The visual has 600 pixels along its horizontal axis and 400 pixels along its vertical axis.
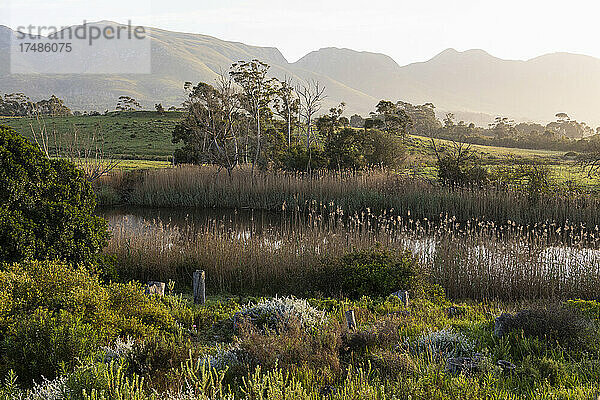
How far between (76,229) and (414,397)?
4.37 meters

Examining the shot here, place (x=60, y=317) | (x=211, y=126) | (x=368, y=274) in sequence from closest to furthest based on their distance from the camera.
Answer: (x=60, y=317) < (x=368, y=274) < (x=211, y=126)

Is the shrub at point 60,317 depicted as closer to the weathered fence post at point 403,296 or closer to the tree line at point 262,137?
the weathered fence post at point 403,296

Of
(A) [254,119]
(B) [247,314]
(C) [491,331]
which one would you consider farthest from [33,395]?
(A) [254,119]

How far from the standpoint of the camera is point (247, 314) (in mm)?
5266

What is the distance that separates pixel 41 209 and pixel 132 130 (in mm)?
40513

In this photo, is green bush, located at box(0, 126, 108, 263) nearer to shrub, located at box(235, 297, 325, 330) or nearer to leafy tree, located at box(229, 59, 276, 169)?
shrub, located at box(235, 297, 325, 330)

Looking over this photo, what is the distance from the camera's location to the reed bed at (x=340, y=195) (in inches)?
505

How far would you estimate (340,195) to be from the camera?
14969 mm

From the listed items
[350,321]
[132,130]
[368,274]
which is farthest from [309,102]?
[132,130]

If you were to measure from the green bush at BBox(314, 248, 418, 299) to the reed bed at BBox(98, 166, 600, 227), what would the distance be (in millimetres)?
3954

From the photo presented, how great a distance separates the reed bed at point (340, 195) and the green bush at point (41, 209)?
540 centimetres

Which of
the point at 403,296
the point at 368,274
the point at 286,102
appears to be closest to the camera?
the point at 403,296

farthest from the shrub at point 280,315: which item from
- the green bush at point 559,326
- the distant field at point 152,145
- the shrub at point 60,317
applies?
the distant field at point 152,145

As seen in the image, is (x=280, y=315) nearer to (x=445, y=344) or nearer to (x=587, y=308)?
(x=445, y=344)
